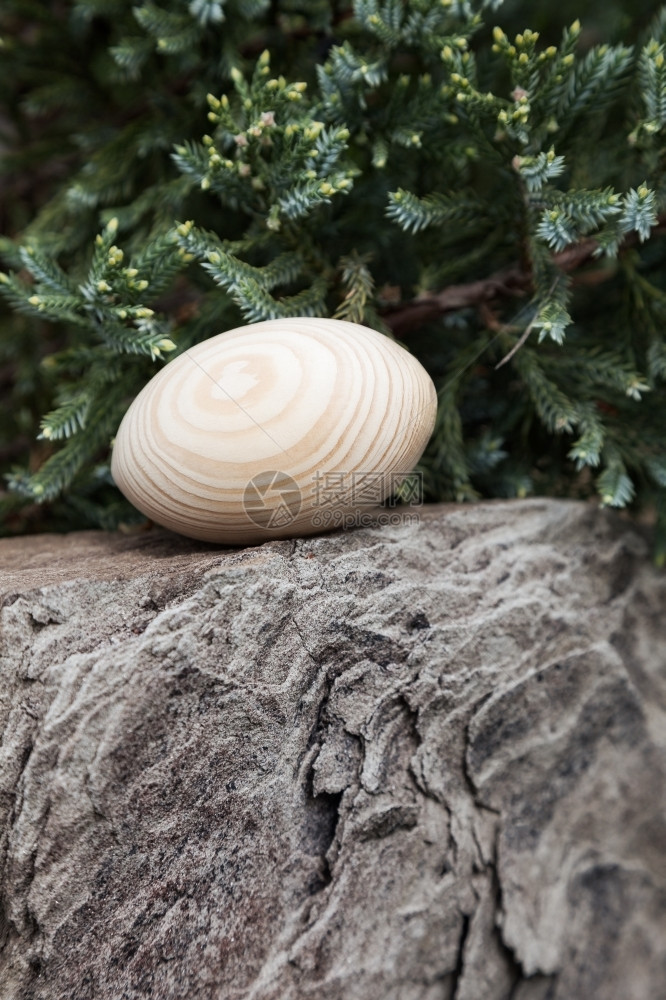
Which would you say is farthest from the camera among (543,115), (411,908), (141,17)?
(141,17)

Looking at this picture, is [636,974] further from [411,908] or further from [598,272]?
[598,272]

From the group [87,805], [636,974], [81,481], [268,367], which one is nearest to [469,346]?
[268,367]

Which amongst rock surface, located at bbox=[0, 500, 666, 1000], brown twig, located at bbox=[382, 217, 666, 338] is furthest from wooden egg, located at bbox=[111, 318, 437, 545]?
brown twig, located at bbox=[382, 217, 666, 338]

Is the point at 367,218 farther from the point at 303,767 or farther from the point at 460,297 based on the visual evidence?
the point at 303,767

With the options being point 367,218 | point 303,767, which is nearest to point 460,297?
point 367,218

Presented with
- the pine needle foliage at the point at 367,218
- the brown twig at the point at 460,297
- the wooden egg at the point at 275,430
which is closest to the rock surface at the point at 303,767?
the wooden egg at the point at 275,430

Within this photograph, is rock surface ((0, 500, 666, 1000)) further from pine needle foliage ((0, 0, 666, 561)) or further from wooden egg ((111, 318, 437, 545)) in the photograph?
pine needle foliage ((0, 0, 666, 561))

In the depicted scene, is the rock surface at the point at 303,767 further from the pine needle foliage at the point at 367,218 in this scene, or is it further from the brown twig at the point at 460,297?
the brown twig at the point at 460,297
